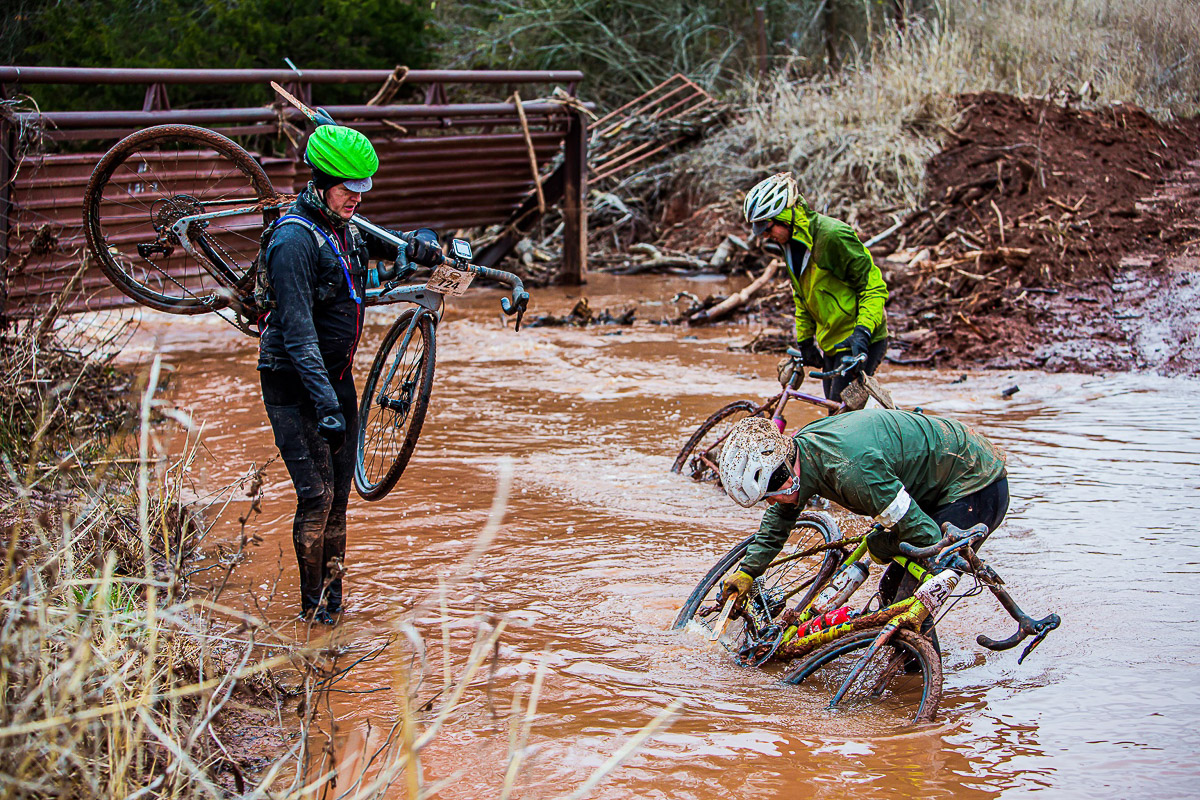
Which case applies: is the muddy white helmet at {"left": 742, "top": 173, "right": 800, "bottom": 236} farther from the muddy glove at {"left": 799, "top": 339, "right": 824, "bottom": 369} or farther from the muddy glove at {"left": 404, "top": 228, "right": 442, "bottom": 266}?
the muddy glove at {"left": 404, "top": 228, "right": 442, "bottom": 266}

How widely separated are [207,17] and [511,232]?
7.71 meters

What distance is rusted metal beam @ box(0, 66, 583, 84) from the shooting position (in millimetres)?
9031

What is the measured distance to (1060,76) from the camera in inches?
690

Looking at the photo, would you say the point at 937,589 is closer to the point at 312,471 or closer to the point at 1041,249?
the point at 312,471

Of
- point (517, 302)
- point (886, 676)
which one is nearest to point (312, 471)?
point (517, 302)

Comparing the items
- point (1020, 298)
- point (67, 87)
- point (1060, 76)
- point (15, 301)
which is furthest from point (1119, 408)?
point (67, 87)

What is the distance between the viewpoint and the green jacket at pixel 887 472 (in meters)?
4.14

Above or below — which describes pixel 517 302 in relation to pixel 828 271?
below

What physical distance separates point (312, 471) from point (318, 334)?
0.63 metres

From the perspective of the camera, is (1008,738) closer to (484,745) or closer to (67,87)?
(484,745)

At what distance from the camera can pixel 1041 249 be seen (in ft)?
40.9

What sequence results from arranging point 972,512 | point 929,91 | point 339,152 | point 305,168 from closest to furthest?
1. point 972,512
2. point 339,152
3. point 305,168
4. point 929,91

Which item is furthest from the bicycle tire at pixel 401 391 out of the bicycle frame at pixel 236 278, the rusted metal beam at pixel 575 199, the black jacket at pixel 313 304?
the rusted metal beam at pixel 575 199

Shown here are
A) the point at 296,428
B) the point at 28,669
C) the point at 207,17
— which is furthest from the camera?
the point at 207,17
